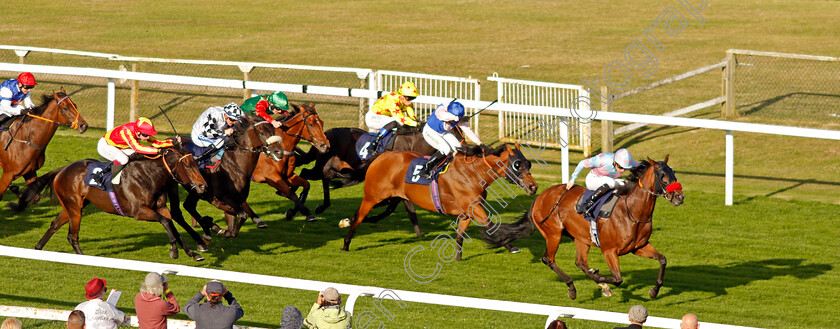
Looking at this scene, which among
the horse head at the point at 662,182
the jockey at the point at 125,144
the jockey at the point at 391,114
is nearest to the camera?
the horse head at the point at 662,182

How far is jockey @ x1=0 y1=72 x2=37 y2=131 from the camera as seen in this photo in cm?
1155

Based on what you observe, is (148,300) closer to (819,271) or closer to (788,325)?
(788,325)

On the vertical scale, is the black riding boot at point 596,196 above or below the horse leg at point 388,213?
above

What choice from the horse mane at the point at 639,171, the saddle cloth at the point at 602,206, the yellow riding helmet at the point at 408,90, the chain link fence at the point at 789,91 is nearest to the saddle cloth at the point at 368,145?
the yellow riding helmet at the point at 408,90

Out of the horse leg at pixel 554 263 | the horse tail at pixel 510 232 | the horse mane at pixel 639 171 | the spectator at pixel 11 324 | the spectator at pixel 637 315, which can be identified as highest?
the horse mane at pixel 639 171

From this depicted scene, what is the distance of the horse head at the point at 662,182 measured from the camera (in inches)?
333

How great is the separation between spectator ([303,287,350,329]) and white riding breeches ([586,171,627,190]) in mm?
3549

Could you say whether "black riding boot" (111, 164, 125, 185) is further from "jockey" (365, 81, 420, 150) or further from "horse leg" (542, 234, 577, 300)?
"horse leg" (542, 234, 577, 300)

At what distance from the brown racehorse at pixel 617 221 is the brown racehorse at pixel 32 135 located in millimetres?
5264

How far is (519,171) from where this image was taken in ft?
31.8

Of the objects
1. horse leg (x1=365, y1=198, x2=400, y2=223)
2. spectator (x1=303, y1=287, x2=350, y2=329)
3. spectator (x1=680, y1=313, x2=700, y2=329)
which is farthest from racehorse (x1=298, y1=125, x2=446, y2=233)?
spectator (x1=680, y1=313, x2=700, y2=329)

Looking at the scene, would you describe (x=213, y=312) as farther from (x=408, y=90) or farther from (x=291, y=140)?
(x=408, y=90)

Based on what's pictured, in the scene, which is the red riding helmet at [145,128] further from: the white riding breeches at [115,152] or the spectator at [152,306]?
the spectator at [152,306]

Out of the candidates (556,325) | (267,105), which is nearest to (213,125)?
(267,105)
